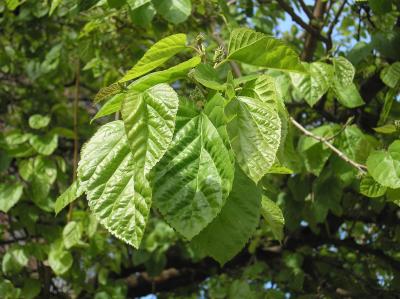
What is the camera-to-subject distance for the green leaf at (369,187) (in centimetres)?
150

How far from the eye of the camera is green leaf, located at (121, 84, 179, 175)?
33.8 inches

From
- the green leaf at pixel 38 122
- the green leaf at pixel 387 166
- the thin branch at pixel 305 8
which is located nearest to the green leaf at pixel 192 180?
the green leaf at pixel 387 166

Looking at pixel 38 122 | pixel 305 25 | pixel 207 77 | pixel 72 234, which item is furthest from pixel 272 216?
pixel 38 122

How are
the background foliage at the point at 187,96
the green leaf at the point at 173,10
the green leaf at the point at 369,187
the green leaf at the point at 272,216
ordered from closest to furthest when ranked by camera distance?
1. the green leaf at the point at 272,216
2. the green leaf at the point at 369,187
3. the green leaf at the point at 173,10
4. the background foliage at the point at 187,96

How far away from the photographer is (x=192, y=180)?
905 millimetres

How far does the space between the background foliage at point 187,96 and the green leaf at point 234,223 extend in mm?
804

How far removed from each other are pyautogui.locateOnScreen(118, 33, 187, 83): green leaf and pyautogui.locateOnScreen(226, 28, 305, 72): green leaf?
90 mm

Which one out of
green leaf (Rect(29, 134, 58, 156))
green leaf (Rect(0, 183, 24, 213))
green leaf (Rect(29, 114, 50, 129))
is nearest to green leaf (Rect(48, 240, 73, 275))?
green leaf (Rect(0, 183, 24, 213))

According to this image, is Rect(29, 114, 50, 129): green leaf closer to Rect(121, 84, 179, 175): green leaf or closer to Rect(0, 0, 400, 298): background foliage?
Rect(0, 0, 400, 298): background foliage

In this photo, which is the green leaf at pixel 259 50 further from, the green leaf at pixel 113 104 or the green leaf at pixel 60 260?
the green leaf at pixel 60 260

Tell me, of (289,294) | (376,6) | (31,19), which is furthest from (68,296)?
(376,6)

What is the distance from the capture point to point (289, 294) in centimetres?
292

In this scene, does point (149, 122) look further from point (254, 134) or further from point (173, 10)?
point (173, 10)

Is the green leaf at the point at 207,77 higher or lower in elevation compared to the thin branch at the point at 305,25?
higher
